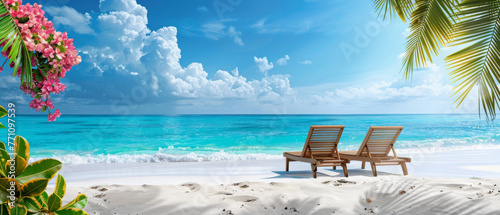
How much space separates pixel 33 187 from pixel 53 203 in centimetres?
6

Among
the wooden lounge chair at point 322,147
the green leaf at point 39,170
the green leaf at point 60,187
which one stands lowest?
the wooden lounge chair at point 322,147

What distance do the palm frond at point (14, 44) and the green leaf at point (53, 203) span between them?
0.71 m

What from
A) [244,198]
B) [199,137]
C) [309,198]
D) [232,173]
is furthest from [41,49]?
[199,137]

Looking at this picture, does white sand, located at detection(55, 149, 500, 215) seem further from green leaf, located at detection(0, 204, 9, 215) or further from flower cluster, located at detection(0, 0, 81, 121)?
green leaf, located at detection(0, 204, 9, 215)

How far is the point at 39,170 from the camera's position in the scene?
89 cm

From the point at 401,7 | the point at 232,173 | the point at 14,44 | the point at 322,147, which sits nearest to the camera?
the point at 14,44

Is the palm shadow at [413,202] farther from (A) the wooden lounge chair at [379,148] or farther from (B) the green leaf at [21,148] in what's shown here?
(B) the green leaf at [21,148]

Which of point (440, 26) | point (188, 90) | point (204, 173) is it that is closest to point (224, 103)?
point (188, 90)

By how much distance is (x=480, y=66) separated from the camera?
394 cm

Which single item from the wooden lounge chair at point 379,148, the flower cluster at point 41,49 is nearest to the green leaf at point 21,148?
the flower cluster at point 41,49

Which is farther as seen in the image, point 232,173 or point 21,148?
point 232,173

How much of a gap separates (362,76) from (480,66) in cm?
3509

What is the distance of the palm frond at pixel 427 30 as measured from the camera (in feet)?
15.6

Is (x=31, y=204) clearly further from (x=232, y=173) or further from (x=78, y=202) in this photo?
(x=232, y=173)
